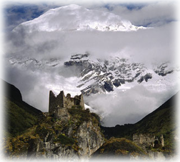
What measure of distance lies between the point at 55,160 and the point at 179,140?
106530 mm

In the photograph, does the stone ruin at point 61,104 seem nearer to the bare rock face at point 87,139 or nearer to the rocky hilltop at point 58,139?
the rocky hilltop at point 58,139

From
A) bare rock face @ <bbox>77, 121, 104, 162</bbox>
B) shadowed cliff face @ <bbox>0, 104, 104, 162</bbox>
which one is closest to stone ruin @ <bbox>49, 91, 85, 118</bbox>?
shadowed cliff face @ <bbox>0, 104, 104, 162</bbox>

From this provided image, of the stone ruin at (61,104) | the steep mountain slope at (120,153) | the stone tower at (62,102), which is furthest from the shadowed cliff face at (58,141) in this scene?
the steep mountain slope at (120,153)

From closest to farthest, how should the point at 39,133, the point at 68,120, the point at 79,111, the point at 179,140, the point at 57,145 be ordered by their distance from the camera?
the point at 57,145 → the point at 39,133 → the point at 68,120 → the point at 79,111 → the point at 179,140

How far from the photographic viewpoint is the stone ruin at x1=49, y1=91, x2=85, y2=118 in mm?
81031

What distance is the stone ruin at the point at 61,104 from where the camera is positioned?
81031mm

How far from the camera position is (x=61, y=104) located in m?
89.5

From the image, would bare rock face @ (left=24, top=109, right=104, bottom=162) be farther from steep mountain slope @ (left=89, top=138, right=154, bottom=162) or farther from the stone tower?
steep mountain slope @ (left=89, top=138, right=154, bottom=162)

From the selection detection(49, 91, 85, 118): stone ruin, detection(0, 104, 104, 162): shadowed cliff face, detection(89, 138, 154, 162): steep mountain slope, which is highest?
detection(49, 91, 85, 118): stone ruin

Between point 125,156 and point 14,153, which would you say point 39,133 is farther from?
point 125,156

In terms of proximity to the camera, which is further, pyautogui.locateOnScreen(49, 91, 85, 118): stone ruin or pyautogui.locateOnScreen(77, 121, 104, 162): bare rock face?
pyautogui.locateOnScreen(49, 91, 85, 118): stone ruin

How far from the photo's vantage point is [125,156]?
20641 millimetres

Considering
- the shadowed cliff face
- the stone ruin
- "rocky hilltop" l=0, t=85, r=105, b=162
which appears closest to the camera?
the shadowed cliff face

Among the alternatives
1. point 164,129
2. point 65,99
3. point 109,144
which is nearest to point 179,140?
point 164,129
